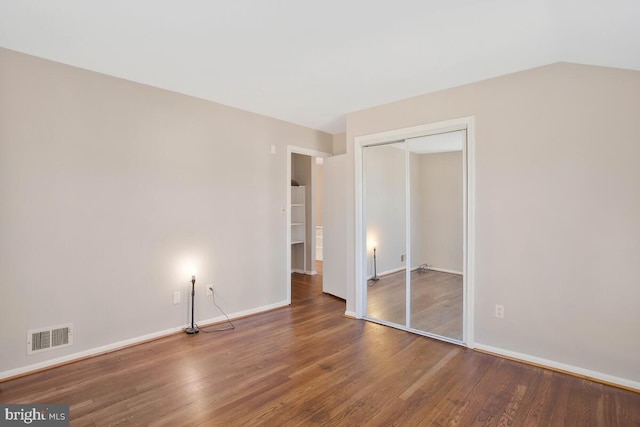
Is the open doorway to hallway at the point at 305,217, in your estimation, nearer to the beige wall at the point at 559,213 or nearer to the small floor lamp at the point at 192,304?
the small floor lamp at the point at 192,304

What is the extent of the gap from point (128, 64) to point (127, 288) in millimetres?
1992

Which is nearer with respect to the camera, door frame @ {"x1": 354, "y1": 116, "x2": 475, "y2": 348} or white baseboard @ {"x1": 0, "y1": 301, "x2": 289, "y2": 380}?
white baseboard @ {"x1": 0, "y1": 301, "x2": 289, "y2": 380}

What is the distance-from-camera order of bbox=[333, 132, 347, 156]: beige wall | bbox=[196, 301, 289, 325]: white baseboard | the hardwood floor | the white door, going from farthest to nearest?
bbox=[333, 132, 347, 156]: beige wall < the white door < bbox=[196, 301, 289, 325]: white baseboard < the hardwood floor

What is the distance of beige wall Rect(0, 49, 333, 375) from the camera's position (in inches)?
99.2

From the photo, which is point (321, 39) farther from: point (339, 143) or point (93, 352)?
point (93, 352)

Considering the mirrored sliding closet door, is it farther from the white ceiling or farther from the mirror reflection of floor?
the white ceiling

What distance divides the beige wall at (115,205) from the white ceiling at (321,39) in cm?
35

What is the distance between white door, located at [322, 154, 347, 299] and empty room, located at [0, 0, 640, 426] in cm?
80

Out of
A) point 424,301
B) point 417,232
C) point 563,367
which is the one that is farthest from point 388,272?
point 563,367

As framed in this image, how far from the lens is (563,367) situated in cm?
258

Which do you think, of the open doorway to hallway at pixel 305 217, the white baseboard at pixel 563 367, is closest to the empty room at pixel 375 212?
the white baseboard at pixel 563 367

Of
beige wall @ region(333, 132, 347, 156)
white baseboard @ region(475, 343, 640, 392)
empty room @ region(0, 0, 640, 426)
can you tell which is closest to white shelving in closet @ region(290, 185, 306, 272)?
beige wall @ region(333, 132, 347, 156)

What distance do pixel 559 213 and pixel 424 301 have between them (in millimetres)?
1525

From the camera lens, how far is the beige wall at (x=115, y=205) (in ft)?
8.27
